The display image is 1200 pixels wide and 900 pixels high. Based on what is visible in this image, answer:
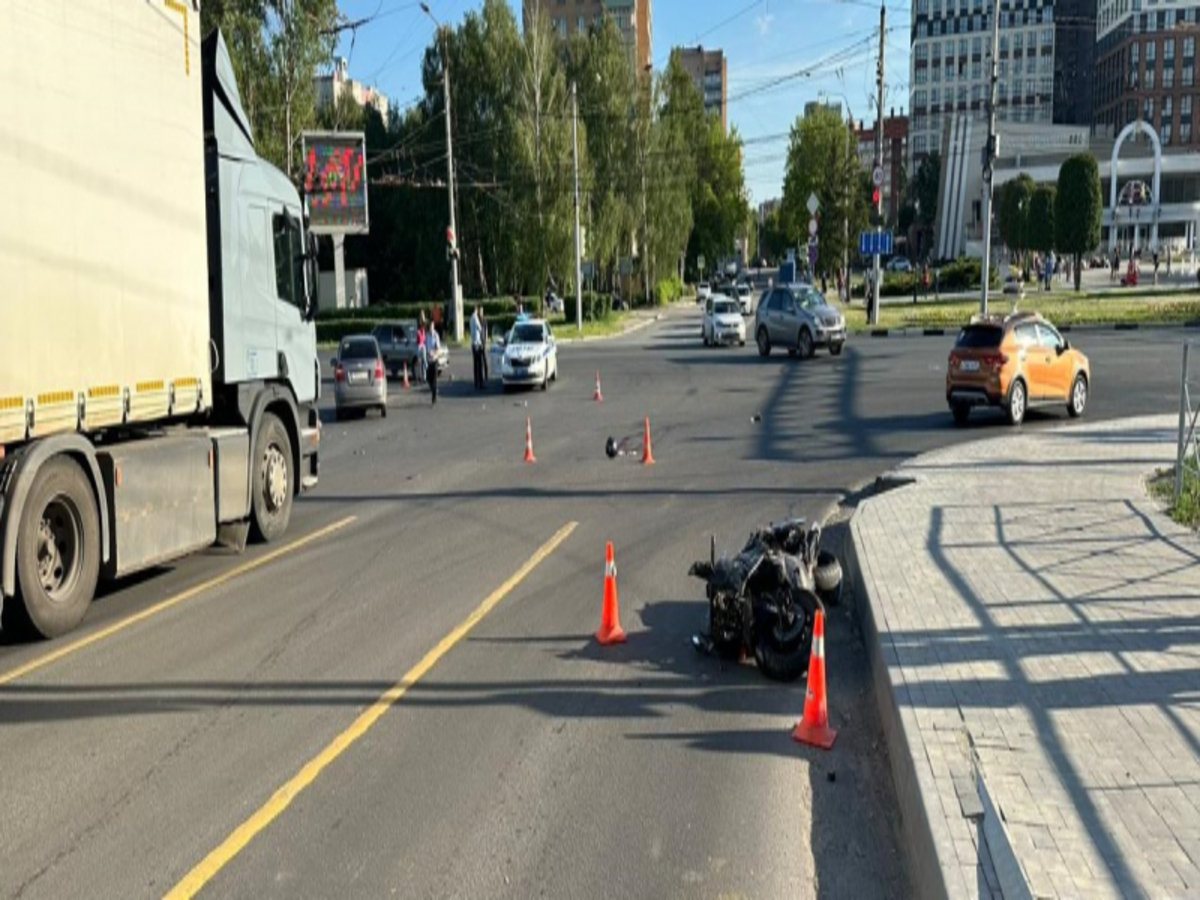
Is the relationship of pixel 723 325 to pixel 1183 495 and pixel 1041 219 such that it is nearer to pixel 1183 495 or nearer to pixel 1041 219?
pixel 1183 495

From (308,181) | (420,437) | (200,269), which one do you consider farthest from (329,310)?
(200,269)

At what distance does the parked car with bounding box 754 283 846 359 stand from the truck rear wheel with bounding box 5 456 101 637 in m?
29.3

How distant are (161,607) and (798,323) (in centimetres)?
2899

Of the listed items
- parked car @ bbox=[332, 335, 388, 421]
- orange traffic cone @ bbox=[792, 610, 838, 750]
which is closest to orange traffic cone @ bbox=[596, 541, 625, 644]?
orange traffic cone @ bbox=[792, 610, 838, 750]

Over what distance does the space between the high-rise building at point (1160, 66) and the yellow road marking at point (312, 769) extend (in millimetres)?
156693

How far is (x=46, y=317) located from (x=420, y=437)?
44.6ft

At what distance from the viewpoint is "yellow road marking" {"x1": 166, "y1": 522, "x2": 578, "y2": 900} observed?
495 centimetres

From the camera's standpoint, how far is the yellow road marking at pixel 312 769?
495cm

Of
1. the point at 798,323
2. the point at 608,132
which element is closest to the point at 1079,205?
the point at 608,132

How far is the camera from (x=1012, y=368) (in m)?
20.2

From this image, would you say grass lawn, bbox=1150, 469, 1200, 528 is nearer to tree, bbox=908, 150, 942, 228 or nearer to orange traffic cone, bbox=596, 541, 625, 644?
orange traffic cone, bbox=596, 541, 625, 644

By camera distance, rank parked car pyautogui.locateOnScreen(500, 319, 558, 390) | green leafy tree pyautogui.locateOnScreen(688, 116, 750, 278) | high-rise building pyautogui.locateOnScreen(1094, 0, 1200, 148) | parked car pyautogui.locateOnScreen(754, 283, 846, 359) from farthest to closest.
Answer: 1. high-rise building pyautogui.locateOnScreen(1094, 0, 1200, 148)
2. green leafy tree pyautogui.locateOnScreen(688, 116, 750, 278)
3. parked car pyautogui.locateOnScreen(754, 283, 846, 359)
4. parked car pyautogui.locateOnScreen(500, 319, 558, 390)

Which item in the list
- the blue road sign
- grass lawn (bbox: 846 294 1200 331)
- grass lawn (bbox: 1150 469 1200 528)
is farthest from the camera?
the blue road sign

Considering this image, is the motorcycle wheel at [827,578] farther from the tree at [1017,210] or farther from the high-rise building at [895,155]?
the high-rise building at [895,155]
